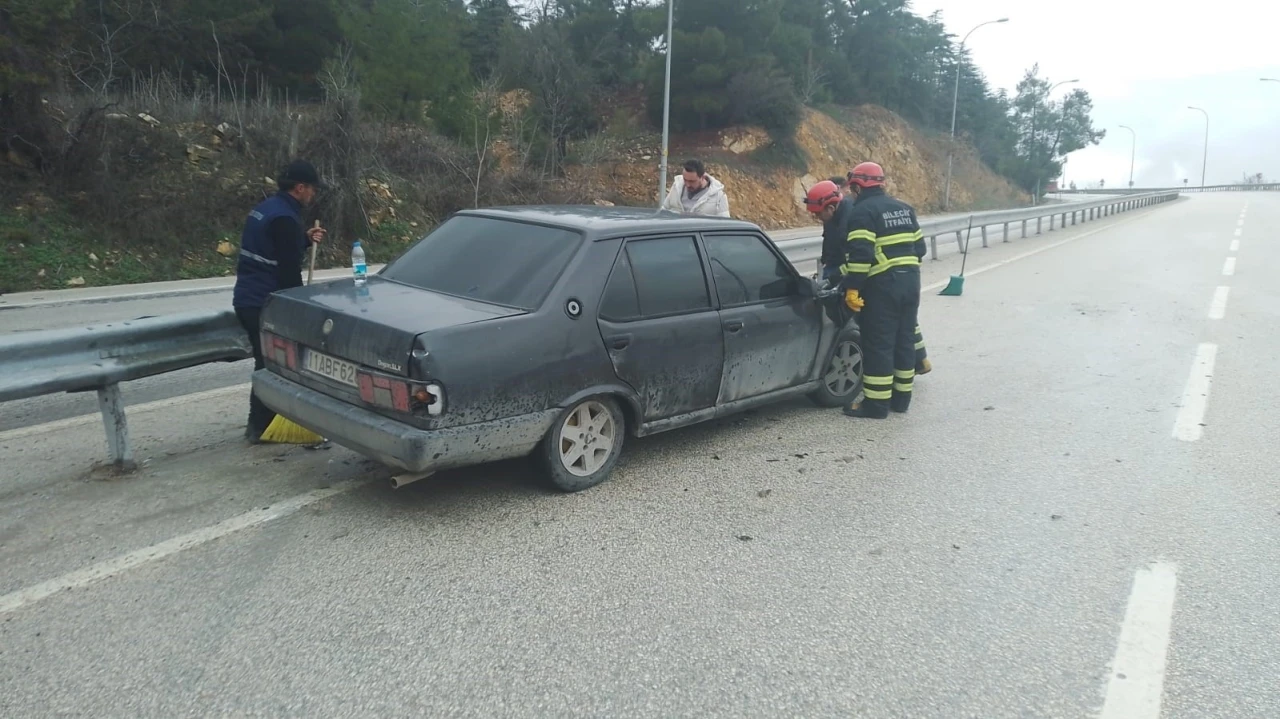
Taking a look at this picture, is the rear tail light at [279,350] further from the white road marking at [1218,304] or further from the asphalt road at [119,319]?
the white road marking at [1218,304]

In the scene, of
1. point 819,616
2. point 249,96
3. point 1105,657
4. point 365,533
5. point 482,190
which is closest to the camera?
point 1105,657

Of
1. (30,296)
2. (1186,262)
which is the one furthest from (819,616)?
(1186,262)

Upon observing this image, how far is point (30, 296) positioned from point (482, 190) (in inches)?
461

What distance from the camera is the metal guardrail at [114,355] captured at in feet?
14.1

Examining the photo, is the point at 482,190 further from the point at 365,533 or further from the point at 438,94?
the point at 365,533

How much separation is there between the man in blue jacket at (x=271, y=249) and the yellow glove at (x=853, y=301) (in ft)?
11.8

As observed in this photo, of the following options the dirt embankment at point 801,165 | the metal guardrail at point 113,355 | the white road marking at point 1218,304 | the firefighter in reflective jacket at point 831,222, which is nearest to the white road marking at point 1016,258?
the white road marking at point 1218,304

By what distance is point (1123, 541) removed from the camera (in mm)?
4250

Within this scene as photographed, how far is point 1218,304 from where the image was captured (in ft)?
38.8

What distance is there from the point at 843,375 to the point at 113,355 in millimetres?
4732

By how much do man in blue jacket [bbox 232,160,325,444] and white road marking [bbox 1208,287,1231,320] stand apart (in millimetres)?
10553

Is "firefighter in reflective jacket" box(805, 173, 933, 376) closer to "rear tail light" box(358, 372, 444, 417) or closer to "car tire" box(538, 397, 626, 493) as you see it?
"car tire" box(538, 397, 626, 493)

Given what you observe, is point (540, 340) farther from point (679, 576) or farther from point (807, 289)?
point (807, 289)

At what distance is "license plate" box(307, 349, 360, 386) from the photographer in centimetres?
425
